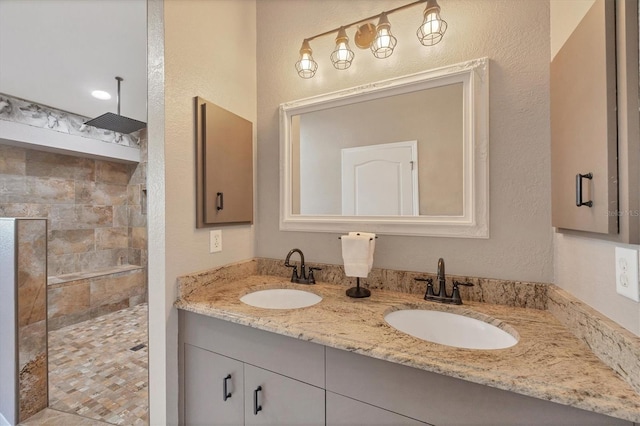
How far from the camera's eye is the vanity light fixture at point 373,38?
119cm

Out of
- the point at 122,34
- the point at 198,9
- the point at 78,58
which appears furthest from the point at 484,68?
the point at 78,58

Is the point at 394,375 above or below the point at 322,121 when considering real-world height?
below

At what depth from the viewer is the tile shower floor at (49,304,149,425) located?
1736 mm

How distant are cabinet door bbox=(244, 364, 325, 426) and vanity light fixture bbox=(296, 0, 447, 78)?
4.94 feet

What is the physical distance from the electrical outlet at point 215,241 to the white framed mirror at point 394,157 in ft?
1.25

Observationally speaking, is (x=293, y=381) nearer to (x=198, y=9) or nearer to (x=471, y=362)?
(x=471, y=362)

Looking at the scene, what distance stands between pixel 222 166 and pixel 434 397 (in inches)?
52.5

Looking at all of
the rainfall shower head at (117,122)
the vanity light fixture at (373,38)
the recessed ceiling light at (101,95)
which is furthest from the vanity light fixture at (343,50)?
the recessed ceiling light at (101,95)

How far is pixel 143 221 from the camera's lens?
386 centimetres

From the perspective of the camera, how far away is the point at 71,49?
2021 mm

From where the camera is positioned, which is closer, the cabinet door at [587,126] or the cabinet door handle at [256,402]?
the cabinet door at [587,126]

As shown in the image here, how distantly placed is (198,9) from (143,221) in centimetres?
335

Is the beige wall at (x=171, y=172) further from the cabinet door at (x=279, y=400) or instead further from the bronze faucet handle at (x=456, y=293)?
the bronze faucet handle at (x=456, y=293)

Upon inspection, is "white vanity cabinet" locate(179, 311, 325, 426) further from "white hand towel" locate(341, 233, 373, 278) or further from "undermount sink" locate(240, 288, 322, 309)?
"white hand towel" locate(341, 233, 373, 278)
